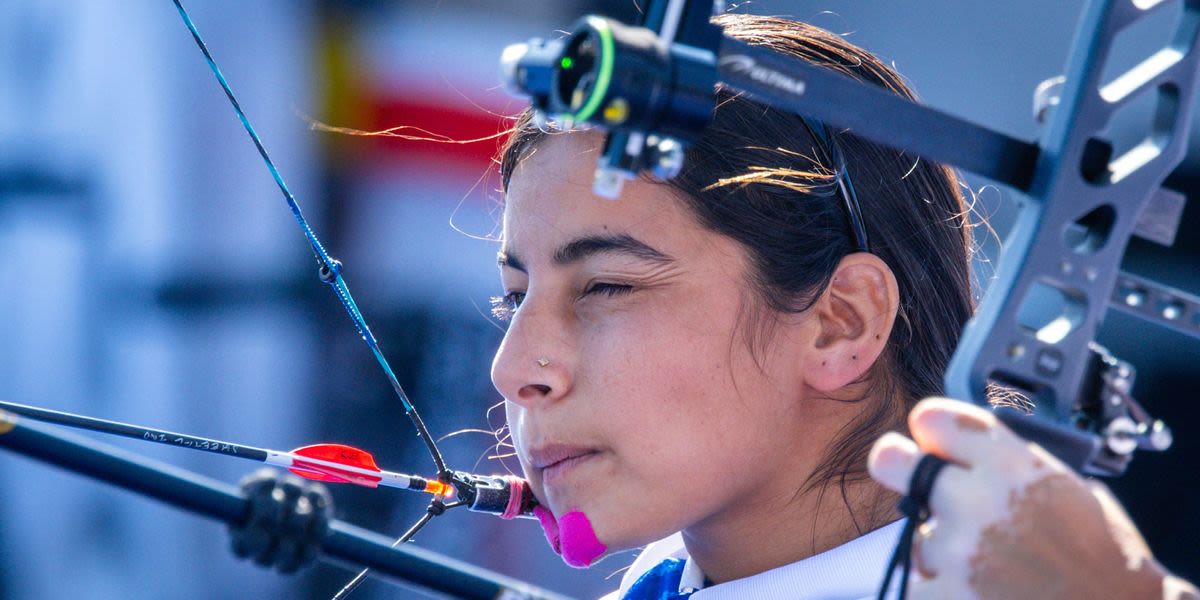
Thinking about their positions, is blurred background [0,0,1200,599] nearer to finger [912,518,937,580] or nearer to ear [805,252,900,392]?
ear [805,252,900,392]

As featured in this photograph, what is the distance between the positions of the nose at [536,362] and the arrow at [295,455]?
10 centimetres

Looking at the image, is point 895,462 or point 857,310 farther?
point 857,310

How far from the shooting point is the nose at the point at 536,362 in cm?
99

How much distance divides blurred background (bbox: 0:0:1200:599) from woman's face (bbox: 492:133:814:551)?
106 centimetres

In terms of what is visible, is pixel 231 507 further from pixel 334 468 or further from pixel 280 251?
pixel 280 251

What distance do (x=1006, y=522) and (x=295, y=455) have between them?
555mm

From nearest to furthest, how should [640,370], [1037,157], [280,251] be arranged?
[1037,157] < [640,370] < [280,251]

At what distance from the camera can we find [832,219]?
1.08m

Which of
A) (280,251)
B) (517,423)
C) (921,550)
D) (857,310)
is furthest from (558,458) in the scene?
(280,251)

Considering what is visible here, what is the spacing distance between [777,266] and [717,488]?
20 centimetres

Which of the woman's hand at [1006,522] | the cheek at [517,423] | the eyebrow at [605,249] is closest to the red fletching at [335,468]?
the cheek at [517,423]

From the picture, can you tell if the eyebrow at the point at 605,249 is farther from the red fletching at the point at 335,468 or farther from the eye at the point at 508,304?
the red fletching at the point at 335,468

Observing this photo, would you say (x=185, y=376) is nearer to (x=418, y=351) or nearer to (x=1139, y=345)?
(x=418, y=351)

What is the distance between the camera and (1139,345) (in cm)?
215
